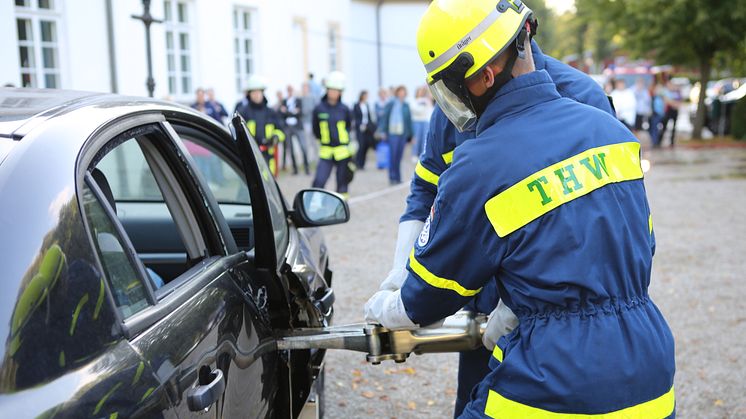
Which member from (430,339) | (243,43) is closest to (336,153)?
(243,43)

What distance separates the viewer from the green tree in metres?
22.7

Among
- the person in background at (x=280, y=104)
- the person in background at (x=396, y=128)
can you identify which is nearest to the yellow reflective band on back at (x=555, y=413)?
the person in background at (x=396, y=128)

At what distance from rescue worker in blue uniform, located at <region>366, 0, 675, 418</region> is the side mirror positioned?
156 centimetres

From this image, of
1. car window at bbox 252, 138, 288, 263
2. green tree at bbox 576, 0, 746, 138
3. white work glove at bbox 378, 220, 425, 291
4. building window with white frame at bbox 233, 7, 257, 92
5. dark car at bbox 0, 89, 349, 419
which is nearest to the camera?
dark car at bbox 0, 89, 349, 419

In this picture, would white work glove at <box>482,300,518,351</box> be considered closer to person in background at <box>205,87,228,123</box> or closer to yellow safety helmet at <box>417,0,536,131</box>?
yellow safety helmet at <box>417,0,536,131</box>

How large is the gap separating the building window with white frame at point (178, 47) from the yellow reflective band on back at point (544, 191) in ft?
49.0

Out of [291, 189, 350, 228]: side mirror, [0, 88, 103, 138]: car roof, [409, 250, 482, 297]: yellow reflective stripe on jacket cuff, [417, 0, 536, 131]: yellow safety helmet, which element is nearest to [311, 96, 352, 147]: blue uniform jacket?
[291, 189, 350, 228]: side mirror

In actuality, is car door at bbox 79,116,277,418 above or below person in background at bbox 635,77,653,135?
below

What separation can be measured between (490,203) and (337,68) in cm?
2321

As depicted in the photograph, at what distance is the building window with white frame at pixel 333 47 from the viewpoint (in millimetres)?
24375

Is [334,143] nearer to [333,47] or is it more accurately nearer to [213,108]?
[213,108]

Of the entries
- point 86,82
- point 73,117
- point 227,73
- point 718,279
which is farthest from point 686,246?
point 227,73

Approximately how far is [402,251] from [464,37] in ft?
3.31

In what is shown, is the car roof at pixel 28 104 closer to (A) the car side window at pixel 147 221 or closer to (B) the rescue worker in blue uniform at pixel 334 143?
(A) the car side window at pixel 147 221
